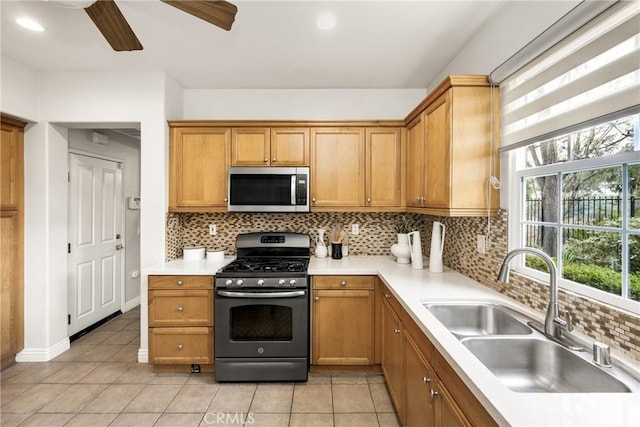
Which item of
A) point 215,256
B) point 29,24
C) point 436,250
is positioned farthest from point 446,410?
point 29,24

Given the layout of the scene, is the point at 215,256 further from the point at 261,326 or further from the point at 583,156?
the point at 583,156

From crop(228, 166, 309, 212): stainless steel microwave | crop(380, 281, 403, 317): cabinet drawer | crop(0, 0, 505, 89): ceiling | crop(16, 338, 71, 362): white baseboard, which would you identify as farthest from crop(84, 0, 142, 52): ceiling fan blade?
crop(16, 338, 71, 362): white baseboard

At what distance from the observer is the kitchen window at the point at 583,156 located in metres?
1.15

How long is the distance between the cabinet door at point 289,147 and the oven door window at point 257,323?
132cm

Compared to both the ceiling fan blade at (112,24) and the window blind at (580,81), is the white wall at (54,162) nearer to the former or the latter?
the ceiling fan blade at (112,24)

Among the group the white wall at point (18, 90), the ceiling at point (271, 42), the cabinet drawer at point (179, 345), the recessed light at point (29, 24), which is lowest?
the cabinet drawer at point (179, 345)

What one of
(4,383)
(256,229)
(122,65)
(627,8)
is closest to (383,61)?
(627,8)

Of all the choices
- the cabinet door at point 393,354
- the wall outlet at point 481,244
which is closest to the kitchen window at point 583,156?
the wall outlet at point 481,244

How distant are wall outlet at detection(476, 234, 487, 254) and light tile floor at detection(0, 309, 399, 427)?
1.27 meters

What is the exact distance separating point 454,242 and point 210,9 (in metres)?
2.32

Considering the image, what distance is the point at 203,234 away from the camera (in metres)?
3.21

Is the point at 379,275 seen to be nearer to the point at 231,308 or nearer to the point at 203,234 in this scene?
the point at 231,308

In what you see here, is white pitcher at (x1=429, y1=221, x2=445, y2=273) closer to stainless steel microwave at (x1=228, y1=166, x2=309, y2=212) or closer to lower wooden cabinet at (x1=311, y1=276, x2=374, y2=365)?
lower wooden cabinet at (x1=311, y1=276, x2=374, y2=365)

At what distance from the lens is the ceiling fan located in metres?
1.48
